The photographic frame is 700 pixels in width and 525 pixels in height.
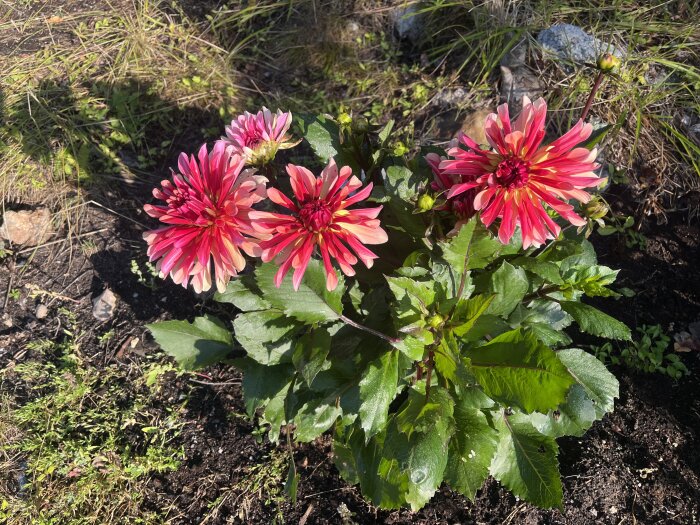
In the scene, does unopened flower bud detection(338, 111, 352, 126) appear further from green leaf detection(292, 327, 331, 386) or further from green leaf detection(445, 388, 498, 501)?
green leaf detection(445, 388, 498, 501)

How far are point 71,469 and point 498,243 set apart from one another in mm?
1776

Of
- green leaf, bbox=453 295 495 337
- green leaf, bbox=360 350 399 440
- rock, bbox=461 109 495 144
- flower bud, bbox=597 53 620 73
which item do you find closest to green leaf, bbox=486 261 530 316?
green leaf, bbox=453 295 495 337

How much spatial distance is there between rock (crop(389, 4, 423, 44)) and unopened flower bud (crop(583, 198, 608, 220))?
2.01 meters

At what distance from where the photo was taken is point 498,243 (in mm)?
1431

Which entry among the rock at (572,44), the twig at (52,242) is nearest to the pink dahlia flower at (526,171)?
the rock at (572,44)

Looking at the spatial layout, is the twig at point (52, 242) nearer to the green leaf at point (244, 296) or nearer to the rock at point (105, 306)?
the rock at point (105, 306)

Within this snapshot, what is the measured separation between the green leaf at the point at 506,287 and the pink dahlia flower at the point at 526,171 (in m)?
0.27

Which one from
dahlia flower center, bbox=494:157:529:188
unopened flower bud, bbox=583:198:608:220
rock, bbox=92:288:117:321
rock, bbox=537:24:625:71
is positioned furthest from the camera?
Result: rock, bbox=537:24:625:71

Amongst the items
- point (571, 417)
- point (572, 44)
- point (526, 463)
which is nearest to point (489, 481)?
point (526, 463)

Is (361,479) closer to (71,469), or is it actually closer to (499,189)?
(499,189)

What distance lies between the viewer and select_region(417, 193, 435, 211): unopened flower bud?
4.04 ft

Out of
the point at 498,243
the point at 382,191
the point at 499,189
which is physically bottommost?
the point at 498,243

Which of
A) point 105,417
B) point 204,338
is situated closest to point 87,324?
point 105,417

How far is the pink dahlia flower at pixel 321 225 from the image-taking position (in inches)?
46.3
